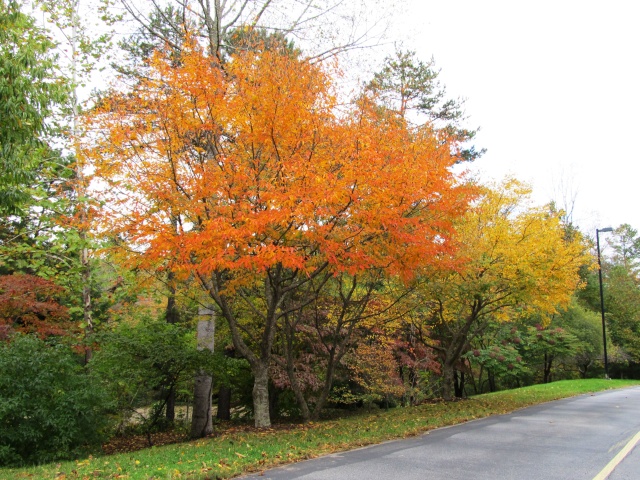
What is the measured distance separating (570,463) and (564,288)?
30.0 ft

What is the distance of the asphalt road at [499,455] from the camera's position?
21.9ft

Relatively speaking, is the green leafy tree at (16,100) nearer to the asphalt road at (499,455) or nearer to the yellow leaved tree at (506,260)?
the asphalt road at (499,455)

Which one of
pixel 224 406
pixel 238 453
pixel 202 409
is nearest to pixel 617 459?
pixel 238 453

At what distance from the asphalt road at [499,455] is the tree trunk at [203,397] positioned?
589 cm

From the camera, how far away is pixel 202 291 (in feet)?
40.8

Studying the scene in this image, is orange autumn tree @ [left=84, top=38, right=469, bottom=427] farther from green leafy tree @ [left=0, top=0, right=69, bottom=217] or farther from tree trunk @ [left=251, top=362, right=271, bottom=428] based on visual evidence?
tree trunk @ [left=251, top=362, right=271, bottom=428]

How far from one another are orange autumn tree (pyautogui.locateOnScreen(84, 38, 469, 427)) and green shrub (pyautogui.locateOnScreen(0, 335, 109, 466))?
268 centimetres

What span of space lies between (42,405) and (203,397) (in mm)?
4562

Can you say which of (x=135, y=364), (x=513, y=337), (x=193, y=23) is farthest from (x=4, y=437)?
(x=513, y=337)

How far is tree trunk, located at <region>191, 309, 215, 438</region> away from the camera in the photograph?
13.0 meters

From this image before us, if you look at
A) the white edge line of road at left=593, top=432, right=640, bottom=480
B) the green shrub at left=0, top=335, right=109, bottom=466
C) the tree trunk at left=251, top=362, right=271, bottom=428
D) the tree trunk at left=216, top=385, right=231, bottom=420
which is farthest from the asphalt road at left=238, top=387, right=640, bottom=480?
the tree trunk at left=216, top=385, right=231, bottom=420

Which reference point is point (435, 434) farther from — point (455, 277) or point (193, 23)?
point (193, 23)

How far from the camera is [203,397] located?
1319 centimetres

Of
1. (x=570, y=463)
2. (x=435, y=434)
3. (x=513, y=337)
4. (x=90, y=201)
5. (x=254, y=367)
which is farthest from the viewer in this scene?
(x=513, y=337)
